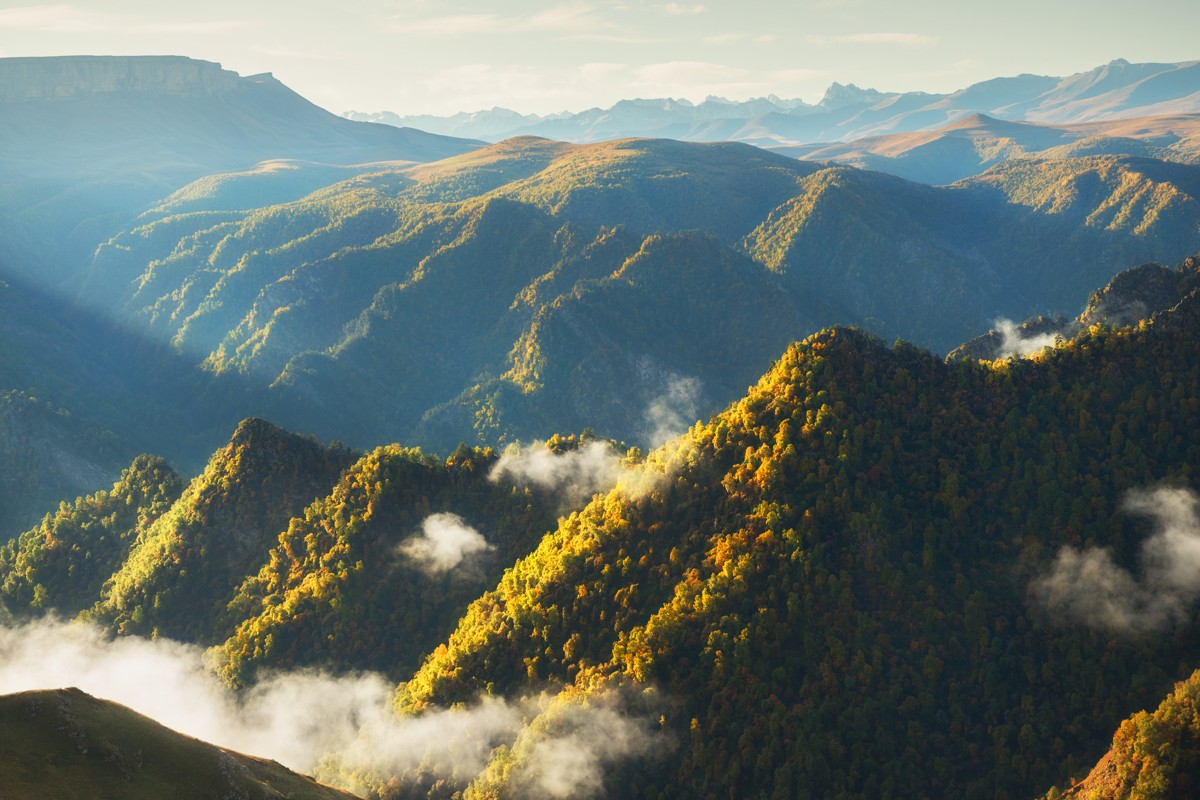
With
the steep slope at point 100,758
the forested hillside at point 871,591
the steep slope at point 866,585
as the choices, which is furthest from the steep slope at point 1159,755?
the steep slope at point 100,758

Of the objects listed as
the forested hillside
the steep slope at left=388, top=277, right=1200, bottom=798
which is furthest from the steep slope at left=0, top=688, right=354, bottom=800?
the steep slope at left=388, top=277, right=1200, bottom=798

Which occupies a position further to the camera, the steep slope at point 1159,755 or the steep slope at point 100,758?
the steep slope at point 100,758

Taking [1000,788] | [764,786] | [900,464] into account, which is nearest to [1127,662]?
[1000,788]

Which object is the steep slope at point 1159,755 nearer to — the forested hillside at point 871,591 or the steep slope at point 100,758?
the forested hillside at point 871,591

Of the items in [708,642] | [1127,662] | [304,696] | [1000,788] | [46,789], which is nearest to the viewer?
[46,789]

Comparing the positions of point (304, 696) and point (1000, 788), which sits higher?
point (1000, 788)

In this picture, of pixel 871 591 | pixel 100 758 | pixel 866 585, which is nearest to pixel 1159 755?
pixel 871 591

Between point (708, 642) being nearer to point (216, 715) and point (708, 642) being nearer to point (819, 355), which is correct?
point (819, 355)
